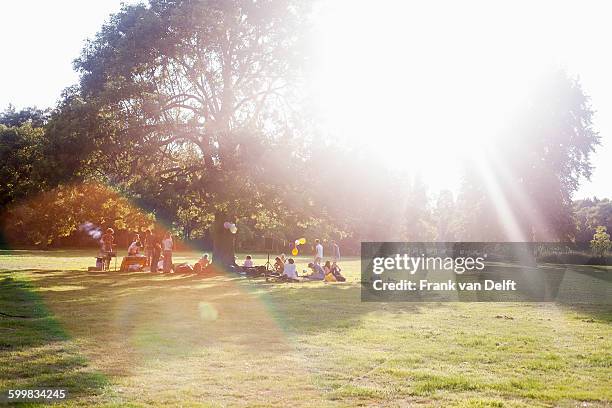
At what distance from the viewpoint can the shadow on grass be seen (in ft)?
25.5

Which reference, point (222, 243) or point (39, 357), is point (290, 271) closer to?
point (222, 243)

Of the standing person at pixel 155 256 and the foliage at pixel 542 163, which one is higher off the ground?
the foliage at pixel 542 163

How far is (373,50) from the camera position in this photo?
33625 mm

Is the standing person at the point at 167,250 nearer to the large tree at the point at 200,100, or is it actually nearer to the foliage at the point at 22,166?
the large tree at the point at 200,100

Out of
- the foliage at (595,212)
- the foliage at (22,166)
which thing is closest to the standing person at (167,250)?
the foliage at (22,166)

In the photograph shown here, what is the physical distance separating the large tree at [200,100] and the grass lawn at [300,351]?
37.8 feet

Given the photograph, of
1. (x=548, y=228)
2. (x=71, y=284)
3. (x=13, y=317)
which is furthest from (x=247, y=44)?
(x=548, y=228)

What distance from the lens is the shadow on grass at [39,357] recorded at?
25.5ft

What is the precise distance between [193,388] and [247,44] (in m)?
28.5

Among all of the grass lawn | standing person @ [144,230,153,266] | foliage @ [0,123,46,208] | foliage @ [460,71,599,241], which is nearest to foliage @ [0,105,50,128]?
foliage @ [0,123,46,208]

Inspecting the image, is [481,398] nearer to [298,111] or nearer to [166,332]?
[166,332]

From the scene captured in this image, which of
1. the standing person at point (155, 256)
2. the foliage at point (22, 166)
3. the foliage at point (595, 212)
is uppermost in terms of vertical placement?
the foliage at point (595, 212)

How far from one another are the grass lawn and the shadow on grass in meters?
0.03

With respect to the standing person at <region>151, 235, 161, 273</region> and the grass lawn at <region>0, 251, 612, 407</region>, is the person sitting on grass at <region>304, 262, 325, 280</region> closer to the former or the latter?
the standing person at <region>151, 235, 161, 273</region>
